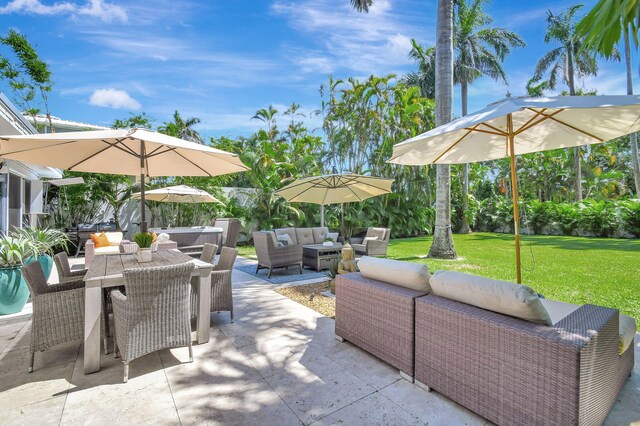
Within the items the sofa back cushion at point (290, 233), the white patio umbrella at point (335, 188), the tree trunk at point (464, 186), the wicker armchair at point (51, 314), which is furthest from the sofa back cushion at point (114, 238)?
the tree trunk at point (464, 186)

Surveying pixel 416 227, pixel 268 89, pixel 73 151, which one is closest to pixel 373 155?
pixel 416 227

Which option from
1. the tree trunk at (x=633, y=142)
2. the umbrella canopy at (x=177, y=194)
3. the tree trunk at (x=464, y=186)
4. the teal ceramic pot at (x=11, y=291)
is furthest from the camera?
the tree trunk at (x=464, y=186)

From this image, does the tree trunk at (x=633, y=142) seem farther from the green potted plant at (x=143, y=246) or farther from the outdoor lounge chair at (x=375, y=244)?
the green potted plant at (x=143, y=246)

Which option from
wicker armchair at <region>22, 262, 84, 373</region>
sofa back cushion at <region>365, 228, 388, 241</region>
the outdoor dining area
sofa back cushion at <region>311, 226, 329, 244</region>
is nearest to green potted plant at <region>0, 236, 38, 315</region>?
the outdoor dining area

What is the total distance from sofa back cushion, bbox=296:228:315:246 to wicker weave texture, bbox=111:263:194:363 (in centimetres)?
642

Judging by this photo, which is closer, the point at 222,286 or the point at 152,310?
the point at 152,310

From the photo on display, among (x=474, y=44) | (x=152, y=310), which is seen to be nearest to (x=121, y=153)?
(x=152, y=310)

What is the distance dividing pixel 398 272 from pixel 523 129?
8.42 feet

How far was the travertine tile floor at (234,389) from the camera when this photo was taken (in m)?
2.41

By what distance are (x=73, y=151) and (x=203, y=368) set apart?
11.8 ft

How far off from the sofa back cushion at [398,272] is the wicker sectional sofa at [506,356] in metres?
0.11

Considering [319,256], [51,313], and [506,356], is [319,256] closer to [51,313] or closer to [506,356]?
[51,313]

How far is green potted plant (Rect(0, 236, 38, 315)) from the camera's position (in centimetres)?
461

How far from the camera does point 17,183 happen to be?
7.82 metres
